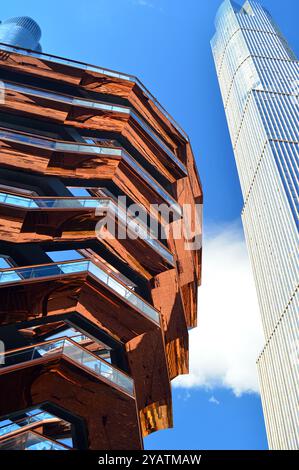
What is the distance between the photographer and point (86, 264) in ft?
56.6

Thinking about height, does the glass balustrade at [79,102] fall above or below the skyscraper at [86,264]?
above

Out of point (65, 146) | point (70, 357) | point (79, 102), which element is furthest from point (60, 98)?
point (70, 357)

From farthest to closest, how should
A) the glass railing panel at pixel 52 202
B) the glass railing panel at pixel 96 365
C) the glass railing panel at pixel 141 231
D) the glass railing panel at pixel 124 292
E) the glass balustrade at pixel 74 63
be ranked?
the glass balustrade at pixel 74 63 < the glass railing panel at pixel 141 231 < the glass railing panel at pixel 52 202 < the glass railing panel at pixel 124 292 < the glass railing panel at pixel 96 365

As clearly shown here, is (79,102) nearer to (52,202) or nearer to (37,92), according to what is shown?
(37,92)

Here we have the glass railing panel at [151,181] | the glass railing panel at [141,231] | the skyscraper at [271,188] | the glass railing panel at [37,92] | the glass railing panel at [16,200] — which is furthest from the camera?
the skyscraper at [271,188]

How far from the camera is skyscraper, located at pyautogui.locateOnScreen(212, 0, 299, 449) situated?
260ft

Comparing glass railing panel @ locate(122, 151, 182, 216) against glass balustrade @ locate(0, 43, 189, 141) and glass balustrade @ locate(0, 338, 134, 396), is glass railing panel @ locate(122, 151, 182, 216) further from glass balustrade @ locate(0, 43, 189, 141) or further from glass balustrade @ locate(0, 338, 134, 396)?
glass balustrade @ locate(0, 338, 134, 396)

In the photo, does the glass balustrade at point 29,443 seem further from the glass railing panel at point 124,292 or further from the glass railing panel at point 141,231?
the glass railing panel at point 141,231

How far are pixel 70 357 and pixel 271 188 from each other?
88.1 m

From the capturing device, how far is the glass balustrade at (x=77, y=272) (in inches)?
624

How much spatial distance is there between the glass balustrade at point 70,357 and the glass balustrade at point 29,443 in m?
2.41

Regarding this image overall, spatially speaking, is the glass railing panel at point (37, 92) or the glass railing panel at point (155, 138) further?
the glass railing panel at point (155, 138)

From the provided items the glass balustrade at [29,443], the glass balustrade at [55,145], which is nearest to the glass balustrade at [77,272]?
the glass balustrade at [29,443]

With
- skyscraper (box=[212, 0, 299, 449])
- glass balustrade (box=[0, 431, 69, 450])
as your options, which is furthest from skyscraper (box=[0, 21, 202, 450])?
skyscraper (box=[212, 0, 299, 449])
